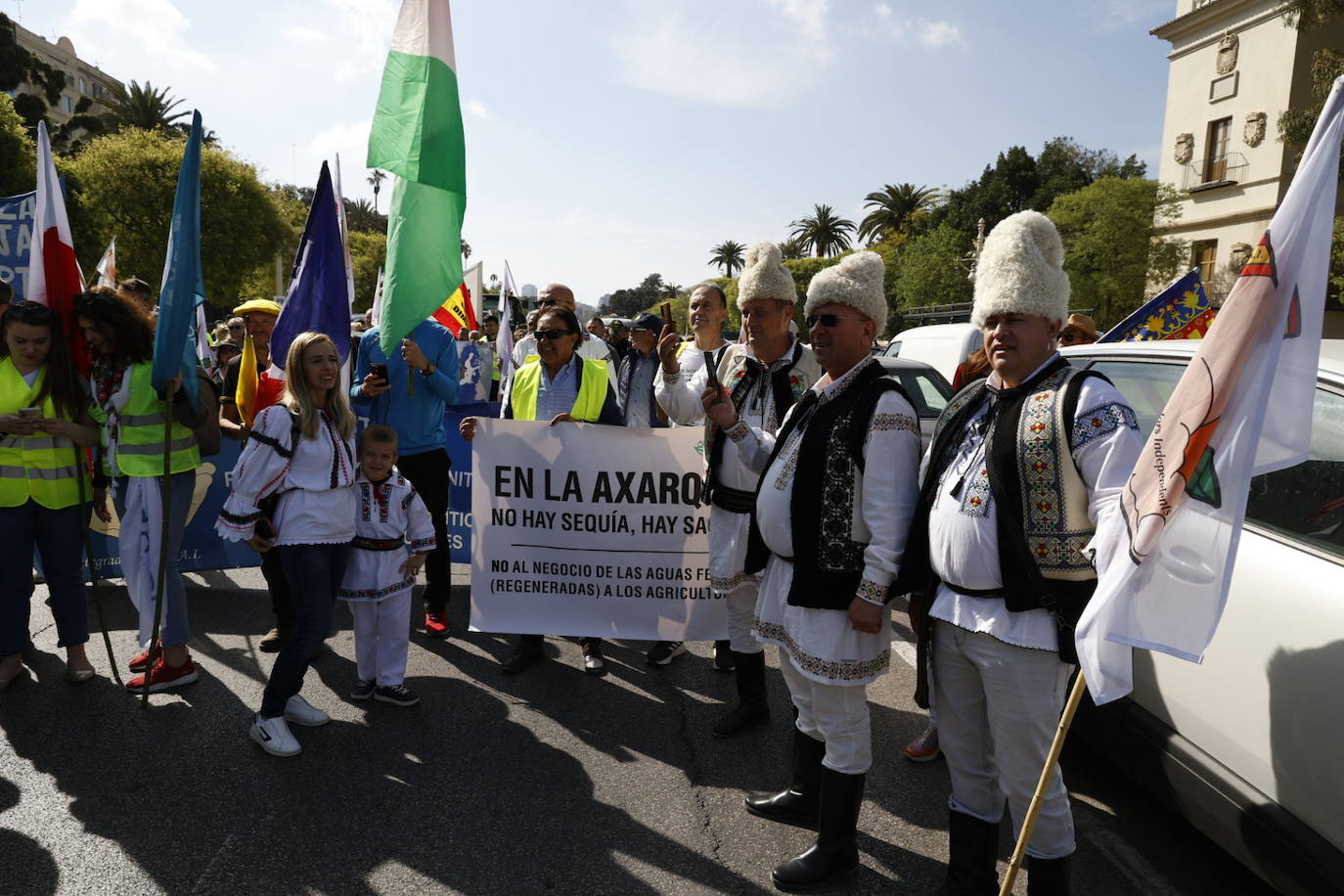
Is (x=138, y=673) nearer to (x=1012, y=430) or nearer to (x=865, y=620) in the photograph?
(x=865, y=620)

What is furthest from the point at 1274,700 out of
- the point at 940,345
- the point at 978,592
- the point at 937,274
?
the point at 937,274

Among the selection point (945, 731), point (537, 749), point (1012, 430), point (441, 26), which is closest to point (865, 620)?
point (945, 731)

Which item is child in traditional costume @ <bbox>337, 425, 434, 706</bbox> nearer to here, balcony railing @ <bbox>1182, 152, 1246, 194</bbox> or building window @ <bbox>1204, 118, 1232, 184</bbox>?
balcony railing @ <bbox>1182, 152, 1246, 194</bbox>

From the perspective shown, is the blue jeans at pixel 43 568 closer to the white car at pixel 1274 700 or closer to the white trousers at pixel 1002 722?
the white trousers at pixel 1002 722

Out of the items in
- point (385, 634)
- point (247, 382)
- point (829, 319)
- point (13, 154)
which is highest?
point (13, 154)

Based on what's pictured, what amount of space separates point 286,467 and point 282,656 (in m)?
0.82

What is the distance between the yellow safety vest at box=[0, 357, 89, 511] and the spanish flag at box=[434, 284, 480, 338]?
1.95 metres

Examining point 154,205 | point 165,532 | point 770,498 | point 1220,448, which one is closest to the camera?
point 1220,448

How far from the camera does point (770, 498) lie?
2904 millimetres

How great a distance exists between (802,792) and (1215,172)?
150 feet

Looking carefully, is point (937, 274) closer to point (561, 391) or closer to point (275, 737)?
point (561, 391)

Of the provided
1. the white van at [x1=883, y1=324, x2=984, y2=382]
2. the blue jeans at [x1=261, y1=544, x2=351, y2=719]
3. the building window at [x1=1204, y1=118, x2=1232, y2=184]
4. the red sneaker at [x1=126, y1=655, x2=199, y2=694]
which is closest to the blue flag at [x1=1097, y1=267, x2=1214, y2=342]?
the white van at [x1=883, y1=324, x2=984, y2=382]

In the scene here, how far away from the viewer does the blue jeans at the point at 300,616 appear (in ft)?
12.1

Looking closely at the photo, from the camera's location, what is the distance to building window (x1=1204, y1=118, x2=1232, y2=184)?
1528 inches
